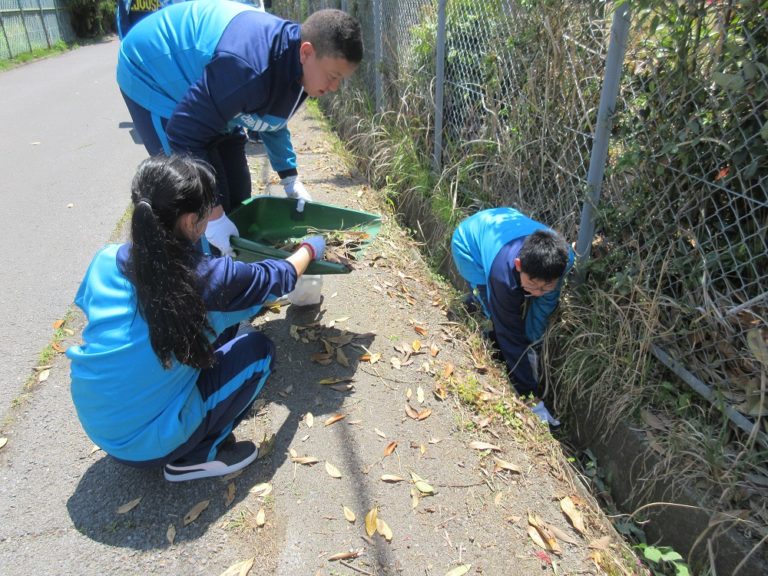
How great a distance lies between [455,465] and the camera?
2.62 metres

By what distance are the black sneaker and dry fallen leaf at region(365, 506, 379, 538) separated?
1.95ft

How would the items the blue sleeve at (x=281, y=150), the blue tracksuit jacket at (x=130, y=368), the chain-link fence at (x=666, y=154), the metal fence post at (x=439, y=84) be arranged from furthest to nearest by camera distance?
1. the metal fence post at (x=439, y=84)
2. the blue sleeve at (x=281, y=150)
3. the chain-link fence at (x=666, y=154)
4. the blue tracksuit jacket at (x=130, y=368)

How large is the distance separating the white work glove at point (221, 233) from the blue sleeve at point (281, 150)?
0.82m

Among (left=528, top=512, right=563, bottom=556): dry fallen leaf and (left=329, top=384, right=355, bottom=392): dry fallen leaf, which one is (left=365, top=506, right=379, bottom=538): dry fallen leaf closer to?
(left=528, top=512, right=563, bottom=556): dry fallen leaf

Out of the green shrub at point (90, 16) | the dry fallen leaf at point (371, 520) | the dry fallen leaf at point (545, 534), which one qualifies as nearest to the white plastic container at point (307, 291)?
the dry fallen leaf at point (371, 520)

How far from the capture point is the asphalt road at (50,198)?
11.6 ft

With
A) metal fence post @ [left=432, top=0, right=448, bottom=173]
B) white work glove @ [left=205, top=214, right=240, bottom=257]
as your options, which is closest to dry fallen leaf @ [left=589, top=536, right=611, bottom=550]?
white work glove @ [left=205, top=214, right=240, bottom=257]

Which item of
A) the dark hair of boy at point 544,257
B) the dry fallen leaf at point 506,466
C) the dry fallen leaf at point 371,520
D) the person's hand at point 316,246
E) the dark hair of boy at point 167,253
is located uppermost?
the dark hair of boy at point 167,253

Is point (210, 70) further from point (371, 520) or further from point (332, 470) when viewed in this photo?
point (371, 520)

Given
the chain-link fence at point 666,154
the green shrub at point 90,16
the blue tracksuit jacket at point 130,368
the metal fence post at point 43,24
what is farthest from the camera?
the green shrub at point 90,16

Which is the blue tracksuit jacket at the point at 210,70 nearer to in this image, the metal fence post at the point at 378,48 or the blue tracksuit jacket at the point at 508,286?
the blue tracksuit jacket at the point at 508,286

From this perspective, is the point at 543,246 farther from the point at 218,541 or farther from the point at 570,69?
the point at 218,541

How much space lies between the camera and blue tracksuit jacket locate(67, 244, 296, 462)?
6.88 ft

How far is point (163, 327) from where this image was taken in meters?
2.06
